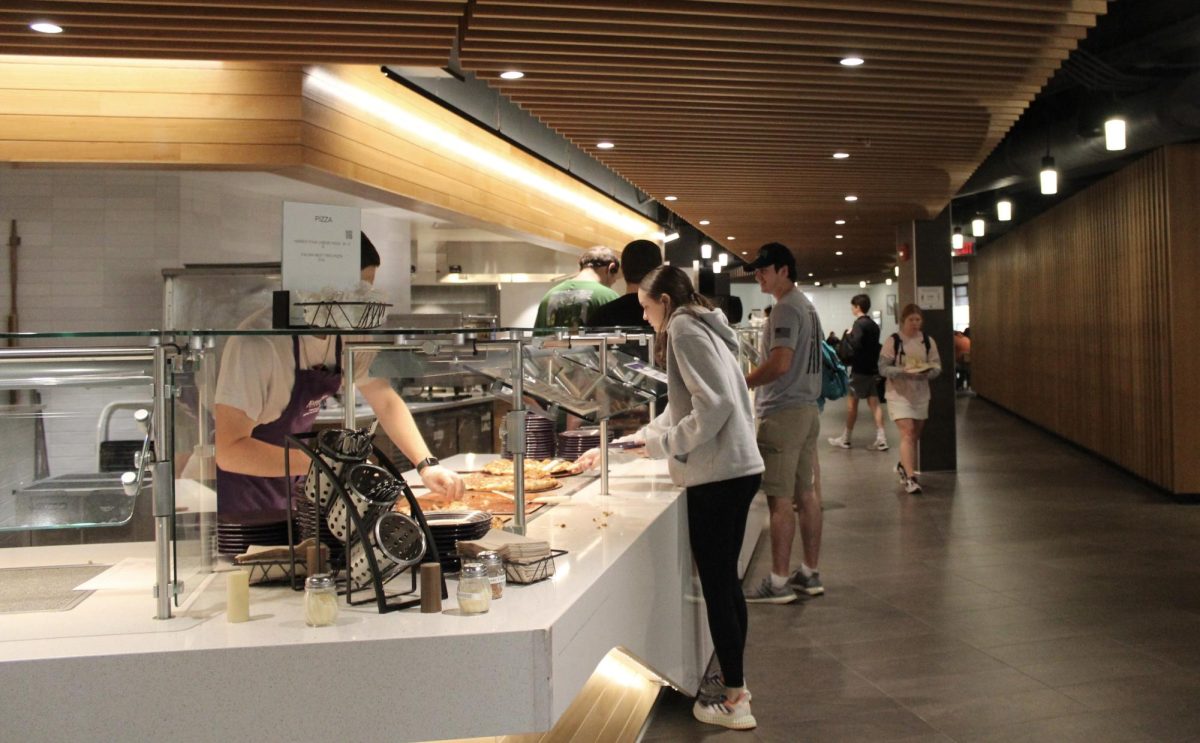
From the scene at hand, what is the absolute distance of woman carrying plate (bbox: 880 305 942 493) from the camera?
913 centimetres

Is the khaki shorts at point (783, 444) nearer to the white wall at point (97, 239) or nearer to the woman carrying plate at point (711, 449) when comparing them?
the woman carrying plate at point (711, 449)

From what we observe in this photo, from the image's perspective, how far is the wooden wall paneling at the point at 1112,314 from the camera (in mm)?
8812

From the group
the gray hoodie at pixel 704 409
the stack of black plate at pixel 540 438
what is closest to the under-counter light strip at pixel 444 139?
the stack of black plate at pixel 540 438

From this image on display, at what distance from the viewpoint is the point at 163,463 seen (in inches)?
86.6

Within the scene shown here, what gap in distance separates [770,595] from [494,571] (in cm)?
349

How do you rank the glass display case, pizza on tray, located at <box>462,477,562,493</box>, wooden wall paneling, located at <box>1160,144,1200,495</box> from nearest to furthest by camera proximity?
the glass display case, pizza on tray, located at <box>462,477,562,493</box>, wooden wall paneling, located at <box>1160,144,1200,495</box>

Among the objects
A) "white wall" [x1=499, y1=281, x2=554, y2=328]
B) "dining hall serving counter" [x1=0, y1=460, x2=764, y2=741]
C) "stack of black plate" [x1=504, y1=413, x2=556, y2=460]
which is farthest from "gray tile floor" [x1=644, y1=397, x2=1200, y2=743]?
"white wall" [x1=499, y1=281, x2=554, y2=328]

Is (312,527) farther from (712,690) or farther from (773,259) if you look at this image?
(773,259)

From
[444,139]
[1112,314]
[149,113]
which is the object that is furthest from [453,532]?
[1112,314]

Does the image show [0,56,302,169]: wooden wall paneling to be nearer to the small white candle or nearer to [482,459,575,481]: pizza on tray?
[482,459,575,481]: pizza on tray

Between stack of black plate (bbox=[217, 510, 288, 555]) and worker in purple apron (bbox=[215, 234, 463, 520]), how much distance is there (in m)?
0.04

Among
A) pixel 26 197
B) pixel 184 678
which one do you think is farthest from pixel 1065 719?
pixel 26 197

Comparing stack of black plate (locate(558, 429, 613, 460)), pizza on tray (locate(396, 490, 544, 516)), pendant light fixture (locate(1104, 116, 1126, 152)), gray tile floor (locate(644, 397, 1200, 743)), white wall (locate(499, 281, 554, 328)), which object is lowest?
gray tile floor (locate(644, 397, 1200, 743))

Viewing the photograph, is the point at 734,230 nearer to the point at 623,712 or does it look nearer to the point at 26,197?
the point at 26,197
